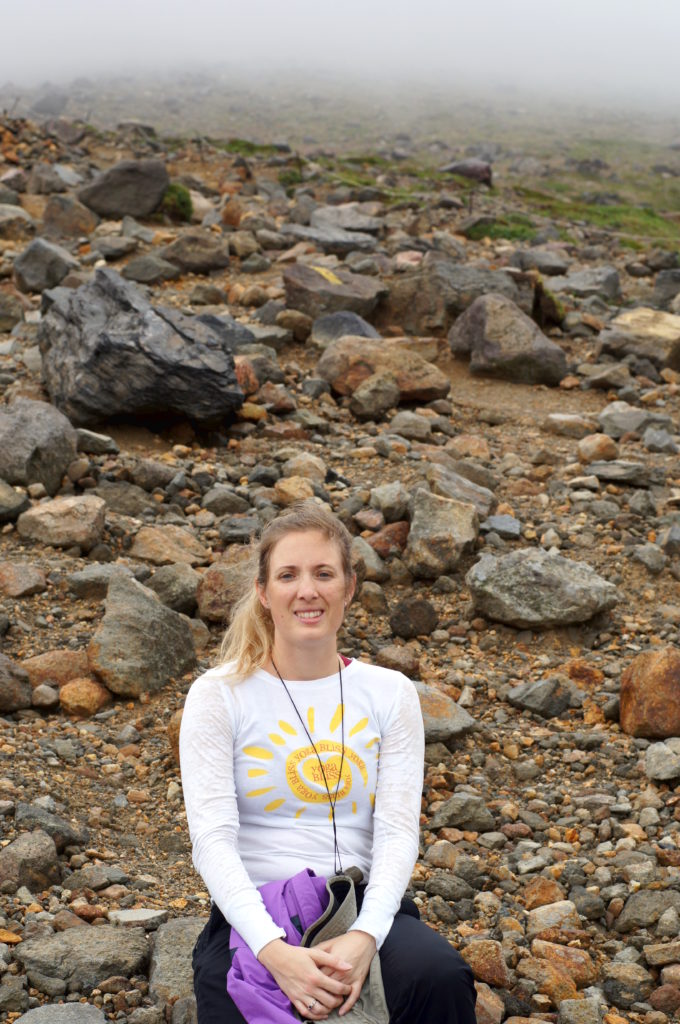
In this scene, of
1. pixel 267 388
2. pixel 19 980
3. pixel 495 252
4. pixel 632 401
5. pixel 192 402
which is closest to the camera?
pixel 19 980

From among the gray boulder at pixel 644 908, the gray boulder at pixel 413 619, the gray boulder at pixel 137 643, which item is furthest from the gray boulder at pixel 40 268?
the gray boulder at pixel 644 908

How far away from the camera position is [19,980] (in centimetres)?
384

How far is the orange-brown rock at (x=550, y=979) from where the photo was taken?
4.14 metres

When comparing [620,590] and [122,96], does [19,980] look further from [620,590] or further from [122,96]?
[122,96]

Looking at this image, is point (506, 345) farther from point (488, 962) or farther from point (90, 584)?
point (488, 962)

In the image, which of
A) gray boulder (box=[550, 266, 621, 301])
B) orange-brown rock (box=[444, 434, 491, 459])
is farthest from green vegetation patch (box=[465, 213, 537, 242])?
orange-brown rock (box=[444, 434, 491, 459])

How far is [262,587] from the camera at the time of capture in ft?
12.0

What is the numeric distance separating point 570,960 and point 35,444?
524cm

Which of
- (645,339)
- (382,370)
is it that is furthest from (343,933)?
(645,339)

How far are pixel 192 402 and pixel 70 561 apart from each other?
7.61 feet

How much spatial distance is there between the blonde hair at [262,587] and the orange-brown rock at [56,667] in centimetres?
273

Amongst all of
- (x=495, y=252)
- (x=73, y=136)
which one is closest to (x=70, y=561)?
(x=495, y=252)

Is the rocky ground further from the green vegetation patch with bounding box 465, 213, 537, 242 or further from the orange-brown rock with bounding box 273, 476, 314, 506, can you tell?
the green vegetation patch with bounding box 465, 213, 537, 242

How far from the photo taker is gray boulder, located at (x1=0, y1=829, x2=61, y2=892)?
174 inches
